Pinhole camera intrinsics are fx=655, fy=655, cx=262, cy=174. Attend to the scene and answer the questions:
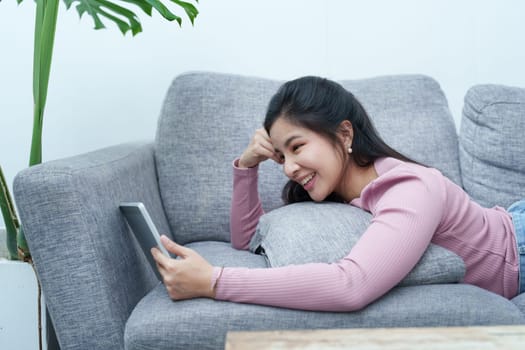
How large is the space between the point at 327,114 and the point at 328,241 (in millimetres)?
328

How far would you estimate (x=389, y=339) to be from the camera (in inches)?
27.5

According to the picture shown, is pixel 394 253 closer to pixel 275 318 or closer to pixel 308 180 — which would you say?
pixel 275 318

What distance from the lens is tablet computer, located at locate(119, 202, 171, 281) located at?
1215mm

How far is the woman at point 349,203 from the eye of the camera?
3.66ft

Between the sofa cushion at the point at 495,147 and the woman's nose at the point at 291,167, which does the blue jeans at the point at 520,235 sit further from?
the woman's nose at the point at 291,167

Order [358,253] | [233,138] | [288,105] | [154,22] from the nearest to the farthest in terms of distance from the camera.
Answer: [358,253]
[288,105]
[233,138]
[154,22]

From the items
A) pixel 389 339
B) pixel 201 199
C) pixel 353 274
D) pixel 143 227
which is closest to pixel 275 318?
pixel 353 274

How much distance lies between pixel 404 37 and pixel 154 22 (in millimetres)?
847

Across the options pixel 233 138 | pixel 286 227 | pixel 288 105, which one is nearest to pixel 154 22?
pixel 233 138

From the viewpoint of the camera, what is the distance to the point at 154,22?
86.2 inches

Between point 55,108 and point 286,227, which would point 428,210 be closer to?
point 286,227

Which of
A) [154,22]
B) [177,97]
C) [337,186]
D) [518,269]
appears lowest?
[518,269]

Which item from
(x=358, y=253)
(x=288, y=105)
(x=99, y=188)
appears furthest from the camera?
(x=288, y=105)

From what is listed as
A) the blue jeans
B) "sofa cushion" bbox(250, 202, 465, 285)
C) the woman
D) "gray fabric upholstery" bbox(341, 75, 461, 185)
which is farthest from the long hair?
"gray fabric upholstery" bbox(341, 75, 461, 185)
